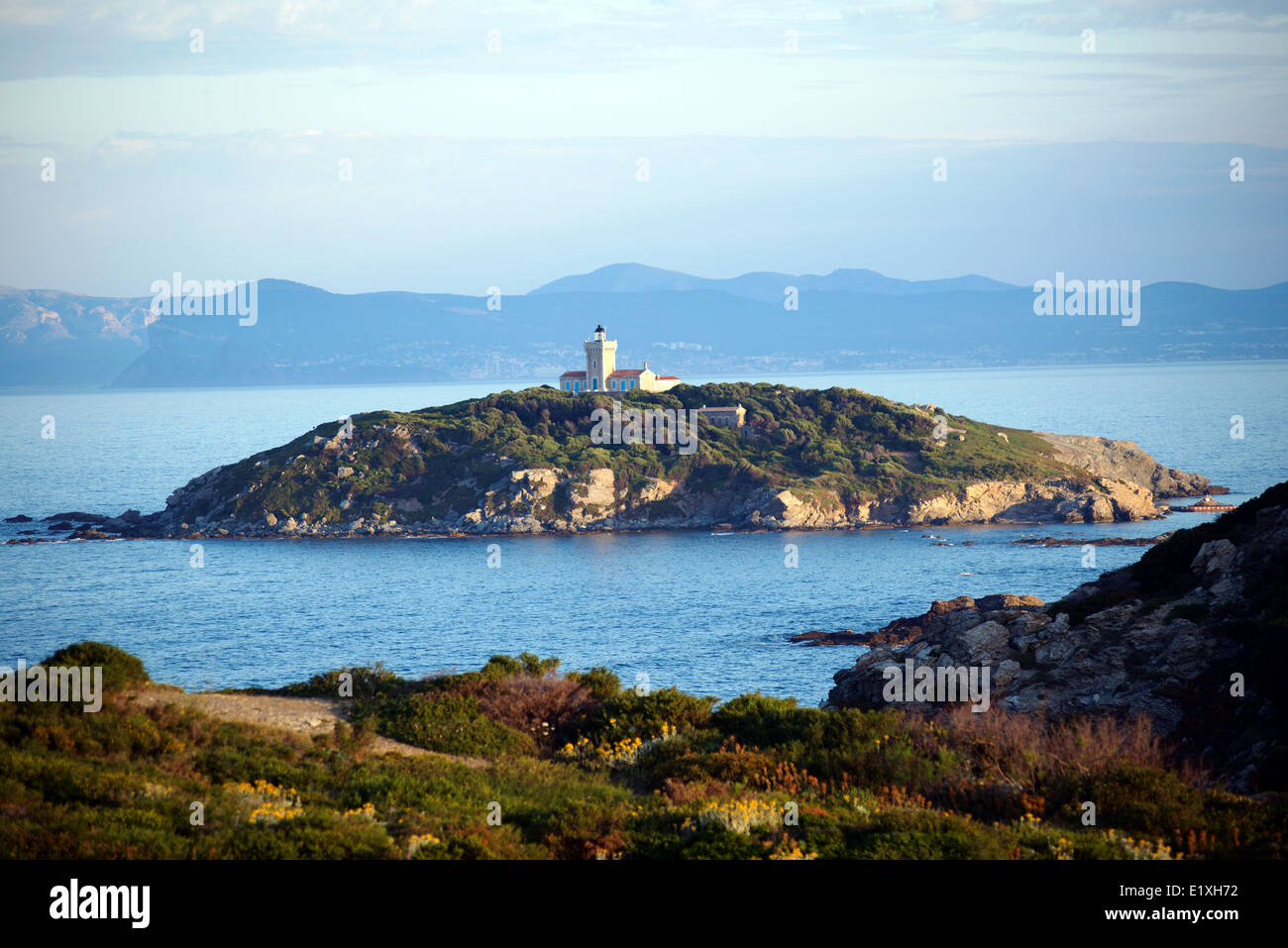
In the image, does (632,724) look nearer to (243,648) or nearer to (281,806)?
(281,806)

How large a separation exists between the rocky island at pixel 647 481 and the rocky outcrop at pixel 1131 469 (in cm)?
22

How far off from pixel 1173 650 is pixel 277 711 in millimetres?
22787

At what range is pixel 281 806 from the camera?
14.7 metres

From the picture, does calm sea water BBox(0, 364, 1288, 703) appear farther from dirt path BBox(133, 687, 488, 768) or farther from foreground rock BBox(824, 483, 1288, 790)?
dirt path BBox(133, 687, 488, 768)

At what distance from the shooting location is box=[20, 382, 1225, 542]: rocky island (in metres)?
120

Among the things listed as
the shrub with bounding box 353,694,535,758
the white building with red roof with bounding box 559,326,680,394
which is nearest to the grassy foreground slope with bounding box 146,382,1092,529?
the white building with red roof with bounding box 559,326,680,394

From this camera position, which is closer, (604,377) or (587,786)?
(587,786)

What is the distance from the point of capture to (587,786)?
58.6 ft

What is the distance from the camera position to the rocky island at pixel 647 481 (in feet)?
392

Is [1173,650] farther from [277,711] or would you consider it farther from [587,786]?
[277,711]

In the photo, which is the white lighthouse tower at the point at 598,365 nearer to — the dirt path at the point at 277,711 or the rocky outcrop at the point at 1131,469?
the rocky outcrop at the point at 1131,469

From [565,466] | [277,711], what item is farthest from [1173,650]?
[565,466]

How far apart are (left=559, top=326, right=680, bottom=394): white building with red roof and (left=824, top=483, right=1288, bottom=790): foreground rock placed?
389ft
